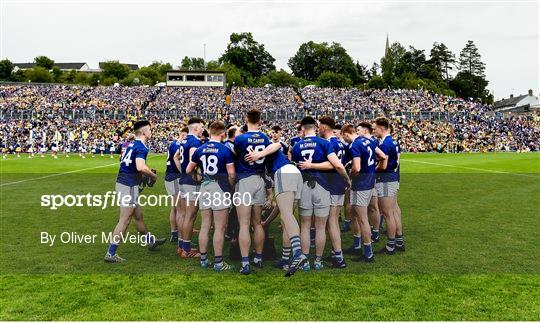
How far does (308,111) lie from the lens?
54.9m

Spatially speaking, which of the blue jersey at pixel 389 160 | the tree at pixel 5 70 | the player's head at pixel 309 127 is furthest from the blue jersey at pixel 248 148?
the tree at pixel 5 70

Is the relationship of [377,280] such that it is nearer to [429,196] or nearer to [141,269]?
[141,269]

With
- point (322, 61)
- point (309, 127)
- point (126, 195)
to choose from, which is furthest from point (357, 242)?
point (322, 61)

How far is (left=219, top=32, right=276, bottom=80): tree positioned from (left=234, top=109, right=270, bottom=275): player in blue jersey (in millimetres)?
101532

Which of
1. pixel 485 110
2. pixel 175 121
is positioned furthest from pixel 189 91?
pixel 485 110

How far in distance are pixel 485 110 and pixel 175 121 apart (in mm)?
38026

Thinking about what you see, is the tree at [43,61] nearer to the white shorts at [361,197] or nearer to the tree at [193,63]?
the tree at [193,63]

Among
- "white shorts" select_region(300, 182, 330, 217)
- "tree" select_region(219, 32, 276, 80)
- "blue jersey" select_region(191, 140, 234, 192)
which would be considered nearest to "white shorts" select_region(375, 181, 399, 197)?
"white shorts" select_region(300, 182, 330, 217)

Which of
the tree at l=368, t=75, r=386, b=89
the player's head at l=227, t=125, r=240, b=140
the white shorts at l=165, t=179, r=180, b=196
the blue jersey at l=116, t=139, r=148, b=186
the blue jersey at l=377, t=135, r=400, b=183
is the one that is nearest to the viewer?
the blue jersey at l=116, t=139, r=148, b=186

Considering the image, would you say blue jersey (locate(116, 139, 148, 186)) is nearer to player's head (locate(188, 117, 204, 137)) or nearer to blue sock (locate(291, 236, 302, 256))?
player's head (locate(188, 117, 204, 137))

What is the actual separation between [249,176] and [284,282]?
1.72 m

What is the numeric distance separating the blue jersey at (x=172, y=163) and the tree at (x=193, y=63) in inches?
4678

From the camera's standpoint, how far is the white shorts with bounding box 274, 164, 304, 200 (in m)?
7.19

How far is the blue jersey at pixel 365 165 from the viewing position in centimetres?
789
